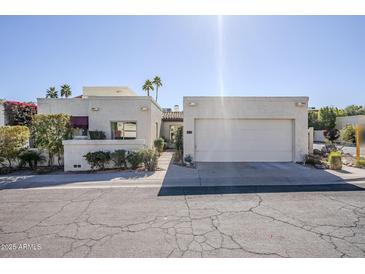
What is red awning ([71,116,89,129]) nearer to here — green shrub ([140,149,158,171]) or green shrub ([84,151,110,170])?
green shrub ([84,151,110,170])

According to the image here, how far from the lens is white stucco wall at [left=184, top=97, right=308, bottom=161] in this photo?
12.3 meters

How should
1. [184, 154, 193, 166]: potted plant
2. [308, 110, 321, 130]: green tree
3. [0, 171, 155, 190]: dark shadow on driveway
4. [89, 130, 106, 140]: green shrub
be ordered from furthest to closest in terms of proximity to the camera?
1. [308, 110, 321, 130]: green tree
2. [89, 130, 106, 140]: green shrub
3. [184, 154, 193, 166]: potted plant
4. [0, 171, 155, 190]: dark shadow on driveway

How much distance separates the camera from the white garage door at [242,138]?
12500 millimetres

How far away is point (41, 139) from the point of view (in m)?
10.8

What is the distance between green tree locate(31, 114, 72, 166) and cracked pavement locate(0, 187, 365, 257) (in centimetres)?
437

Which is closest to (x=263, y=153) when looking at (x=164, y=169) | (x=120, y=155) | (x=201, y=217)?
(x=164, y=169)

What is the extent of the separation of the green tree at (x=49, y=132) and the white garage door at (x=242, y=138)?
22.2 ft

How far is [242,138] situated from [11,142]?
11.4 m

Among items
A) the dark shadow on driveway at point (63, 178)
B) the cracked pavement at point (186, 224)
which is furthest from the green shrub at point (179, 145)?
the cracked pavement at point (186, 224)

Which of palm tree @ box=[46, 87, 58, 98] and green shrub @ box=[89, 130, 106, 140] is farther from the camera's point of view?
palm tree @ box=[46, 87, 58, 98]

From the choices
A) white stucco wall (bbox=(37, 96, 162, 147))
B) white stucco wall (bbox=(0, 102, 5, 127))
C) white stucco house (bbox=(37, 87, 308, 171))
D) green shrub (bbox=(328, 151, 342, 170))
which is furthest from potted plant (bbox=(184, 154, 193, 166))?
white stucco wall (bbox=(0, 102, 5, 127))

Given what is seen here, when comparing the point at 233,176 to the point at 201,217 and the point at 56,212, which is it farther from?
the point at 56,212

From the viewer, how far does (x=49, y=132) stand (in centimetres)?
1091

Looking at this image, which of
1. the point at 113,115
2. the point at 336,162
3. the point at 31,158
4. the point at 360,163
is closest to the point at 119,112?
the point at 113,115
